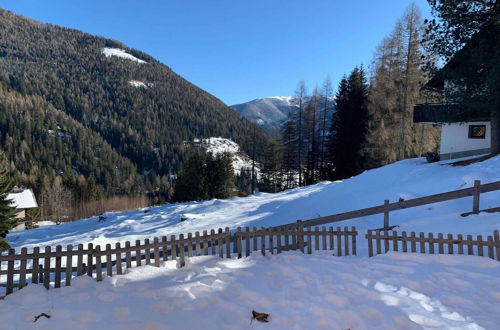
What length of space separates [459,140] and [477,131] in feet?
3.68

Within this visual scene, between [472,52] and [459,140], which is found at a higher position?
[472,52]

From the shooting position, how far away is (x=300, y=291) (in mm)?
5543

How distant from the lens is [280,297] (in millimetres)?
5332

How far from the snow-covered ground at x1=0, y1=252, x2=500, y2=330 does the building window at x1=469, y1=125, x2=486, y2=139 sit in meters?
16.7

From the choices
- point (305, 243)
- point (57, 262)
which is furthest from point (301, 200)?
point (57, 262)

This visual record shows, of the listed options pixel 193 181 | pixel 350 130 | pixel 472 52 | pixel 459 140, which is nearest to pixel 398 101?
pixel 350 130

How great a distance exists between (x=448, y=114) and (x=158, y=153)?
150526 millimetres

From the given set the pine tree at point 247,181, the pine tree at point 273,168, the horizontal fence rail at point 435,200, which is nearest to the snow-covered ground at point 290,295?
the horizontal fence rail at point 435,200

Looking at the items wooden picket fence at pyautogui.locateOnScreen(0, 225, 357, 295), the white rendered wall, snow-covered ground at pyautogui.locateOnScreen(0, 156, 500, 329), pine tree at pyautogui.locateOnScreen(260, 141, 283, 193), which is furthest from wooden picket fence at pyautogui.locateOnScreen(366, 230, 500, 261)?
pine tree at pyautogui.locateOnScreen(260, 141, 283, 193)

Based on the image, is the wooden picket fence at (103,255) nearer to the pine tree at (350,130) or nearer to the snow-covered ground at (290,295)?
the snow-covered ground at (290,295)

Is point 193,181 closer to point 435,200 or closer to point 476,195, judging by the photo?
point 435,200

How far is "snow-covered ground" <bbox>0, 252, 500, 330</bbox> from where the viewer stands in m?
4.55

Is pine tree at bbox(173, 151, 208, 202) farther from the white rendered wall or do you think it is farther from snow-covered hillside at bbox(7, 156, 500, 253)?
the white rendered wall

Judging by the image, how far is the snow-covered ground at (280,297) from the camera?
14.9 ft
